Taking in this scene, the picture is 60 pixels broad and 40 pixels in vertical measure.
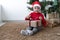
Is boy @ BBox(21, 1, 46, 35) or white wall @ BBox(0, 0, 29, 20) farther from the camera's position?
white wall @ BBox(0, 0, 29, 20)

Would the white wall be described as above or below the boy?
above

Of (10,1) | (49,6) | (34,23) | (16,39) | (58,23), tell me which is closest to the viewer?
(16,39)

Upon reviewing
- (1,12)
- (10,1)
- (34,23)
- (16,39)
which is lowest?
(16,39)

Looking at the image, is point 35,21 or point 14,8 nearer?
point 35,21

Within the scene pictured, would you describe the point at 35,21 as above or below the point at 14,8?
below

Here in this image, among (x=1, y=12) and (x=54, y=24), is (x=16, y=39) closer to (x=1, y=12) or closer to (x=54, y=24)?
(x=54, y=24)

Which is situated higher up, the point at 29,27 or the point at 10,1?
the point at 10,1

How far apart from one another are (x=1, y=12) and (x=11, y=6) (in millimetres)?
261

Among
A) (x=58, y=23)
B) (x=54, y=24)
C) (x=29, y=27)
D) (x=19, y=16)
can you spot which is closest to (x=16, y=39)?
(x=29, y=27)

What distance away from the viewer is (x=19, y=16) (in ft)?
8.98

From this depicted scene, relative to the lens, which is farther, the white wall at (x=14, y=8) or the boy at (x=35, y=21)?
the white wall at (x=14, y=8)

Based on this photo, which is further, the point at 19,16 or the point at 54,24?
the point at 19,16

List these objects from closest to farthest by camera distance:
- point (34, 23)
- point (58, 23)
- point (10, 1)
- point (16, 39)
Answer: point (16, 39) → point (34, 23) → point (58, 23) → point (10, 1)

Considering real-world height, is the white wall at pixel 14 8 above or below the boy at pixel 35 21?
above
